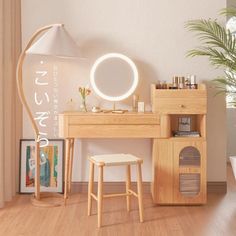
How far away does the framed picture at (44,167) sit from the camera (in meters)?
4.40

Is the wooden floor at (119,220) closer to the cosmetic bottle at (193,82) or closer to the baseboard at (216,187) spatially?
the baseboard at (216,187)

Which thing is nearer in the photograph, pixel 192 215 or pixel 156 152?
pixel 192 215

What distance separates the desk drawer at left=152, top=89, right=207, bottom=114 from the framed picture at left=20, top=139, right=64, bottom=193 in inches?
42.3

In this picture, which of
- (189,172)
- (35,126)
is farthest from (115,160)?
(35,126)

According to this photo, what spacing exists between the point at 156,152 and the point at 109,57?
40.4 inches

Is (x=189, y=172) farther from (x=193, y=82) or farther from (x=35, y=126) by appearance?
(x=35, y=126)

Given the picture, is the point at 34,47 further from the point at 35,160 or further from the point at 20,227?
the point at 20,227

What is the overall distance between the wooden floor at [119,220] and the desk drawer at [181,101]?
0.83 meters

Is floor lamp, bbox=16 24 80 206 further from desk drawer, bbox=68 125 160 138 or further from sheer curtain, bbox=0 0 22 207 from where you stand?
desk drawer, bbox=68 125 160 138

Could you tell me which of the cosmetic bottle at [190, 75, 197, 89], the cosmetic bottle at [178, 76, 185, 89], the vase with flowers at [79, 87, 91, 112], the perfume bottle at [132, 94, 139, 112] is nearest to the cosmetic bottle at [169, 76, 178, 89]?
the cosmetic bottle at [178, 76, 185, 89]

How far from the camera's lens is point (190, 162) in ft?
13.2

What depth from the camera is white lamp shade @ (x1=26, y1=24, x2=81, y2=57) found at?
3891 mm

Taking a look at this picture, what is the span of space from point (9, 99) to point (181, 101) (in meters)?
1.52

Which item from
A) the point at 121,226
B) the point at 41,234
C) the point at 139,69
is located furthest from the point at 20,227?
the point at 139,69
